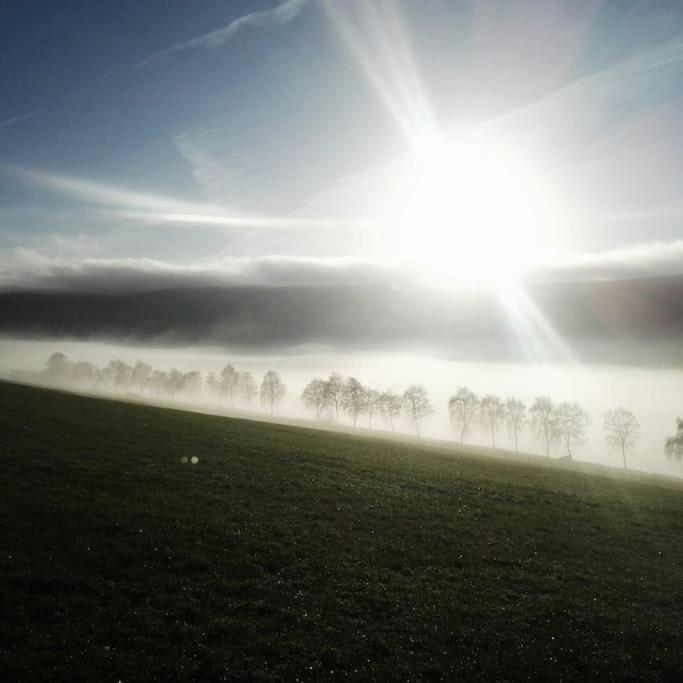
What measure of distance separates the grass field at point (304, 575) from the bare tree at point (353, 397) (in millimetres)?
118603

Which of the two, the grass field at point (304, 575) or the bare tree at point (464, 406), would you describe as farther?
the bare tree at point (464, 406)

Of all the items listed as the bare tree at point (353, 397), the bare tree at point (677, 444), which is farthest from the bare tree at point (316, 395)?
the bare tree at point (677, 444)

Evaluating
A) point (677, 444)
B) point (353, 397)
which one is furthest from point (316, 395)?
point (677, 444)

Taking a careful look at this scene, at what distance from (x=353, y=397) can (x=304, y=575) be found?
13985 centimetres

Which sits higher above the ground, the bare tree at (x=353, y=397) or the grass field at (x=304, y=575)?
the bare tree at (x=353, y=397)

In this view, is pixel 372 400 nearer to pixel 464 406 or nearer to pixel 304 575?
pixel 464 406

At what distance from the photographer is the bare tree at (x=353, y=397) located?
160750 mm

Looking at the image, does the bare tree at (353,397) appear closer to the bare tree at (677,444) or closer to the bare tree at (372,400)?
the bare tree at (372,400)

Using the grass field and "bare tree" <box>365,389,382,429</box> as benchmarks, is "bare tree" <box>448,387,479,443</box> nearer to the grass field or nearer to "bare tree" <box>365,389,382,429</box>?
"bare tree" <box>365,389,382,429</box>

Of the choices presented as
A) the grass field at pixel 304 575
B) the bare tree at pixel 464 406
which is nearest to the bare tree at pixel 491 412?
the bare tree at pixel 464 406

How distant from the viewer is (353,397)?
528 ft

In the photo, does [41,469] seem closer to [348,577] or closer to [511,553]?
[348,577]

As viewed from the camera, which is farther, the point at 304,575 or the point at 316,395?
the point at 316,395

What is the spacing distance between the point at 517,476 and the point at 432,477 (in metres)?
12.7
